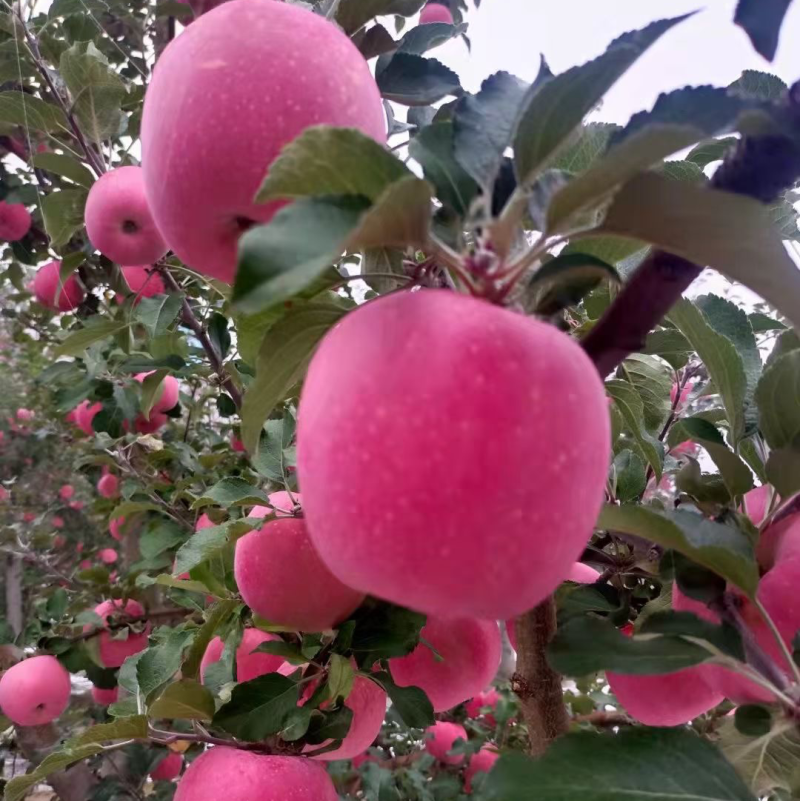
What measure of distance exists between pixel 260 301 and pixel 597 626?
31cm

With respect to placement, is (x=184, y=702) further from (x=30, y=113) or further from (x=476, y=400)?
(x=30, y=113)

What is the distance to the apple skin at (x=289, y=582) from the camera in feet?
2.13

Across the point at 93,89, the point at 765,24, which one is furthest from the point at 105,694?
the point at 765,24

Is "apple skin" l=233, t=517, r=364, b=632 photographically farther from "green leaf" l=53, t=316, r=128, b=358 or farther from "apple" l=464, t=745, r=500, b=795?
"apple" l=464, t=745, r=500, b=795

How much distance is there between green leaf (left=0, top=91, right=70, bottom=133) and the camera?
992 millimetres

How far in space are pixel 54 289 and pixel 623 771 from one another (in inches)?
75.1

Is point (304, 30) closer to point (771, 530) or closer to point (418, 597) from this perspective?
point (418, 597)

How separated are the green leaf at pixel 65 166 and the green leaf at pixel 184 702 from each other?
0.79 meters

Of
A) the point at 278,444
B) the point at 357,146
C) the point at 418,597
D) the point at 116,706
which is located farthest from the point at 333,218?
the point at 116,706

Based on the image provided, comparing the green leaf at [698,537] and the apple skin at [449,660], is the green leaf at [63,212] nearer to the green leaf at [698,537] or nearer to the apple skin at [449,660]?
the apple skin at [449,660]

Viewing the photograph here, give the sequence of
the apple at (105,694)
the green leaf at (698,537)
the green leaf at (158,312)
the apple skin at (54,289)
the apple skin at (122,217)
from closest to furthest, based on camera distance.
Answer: the green leaf at (698,537)
the apple skin at (122,217)
the green leaf at (158,312)
the apple at (105,694)
the apple skin at (54,289)

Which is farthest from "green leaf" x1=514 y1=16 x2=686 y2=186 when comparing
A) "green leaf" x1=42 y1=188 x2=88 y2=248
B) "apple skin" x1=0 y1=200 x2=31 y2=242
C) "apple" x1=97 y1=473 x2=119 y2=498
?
"apple" x1=97 y1=473 x2=119 y2=498

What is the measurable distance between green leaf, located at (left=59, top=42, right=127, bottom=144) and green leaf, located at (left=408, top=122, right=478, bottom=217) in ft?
2.72

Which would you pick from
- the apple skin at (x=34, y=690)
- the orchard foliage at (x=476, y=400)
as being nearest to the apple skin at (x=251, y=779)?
the orchard foliage at (x=476, y=400)
